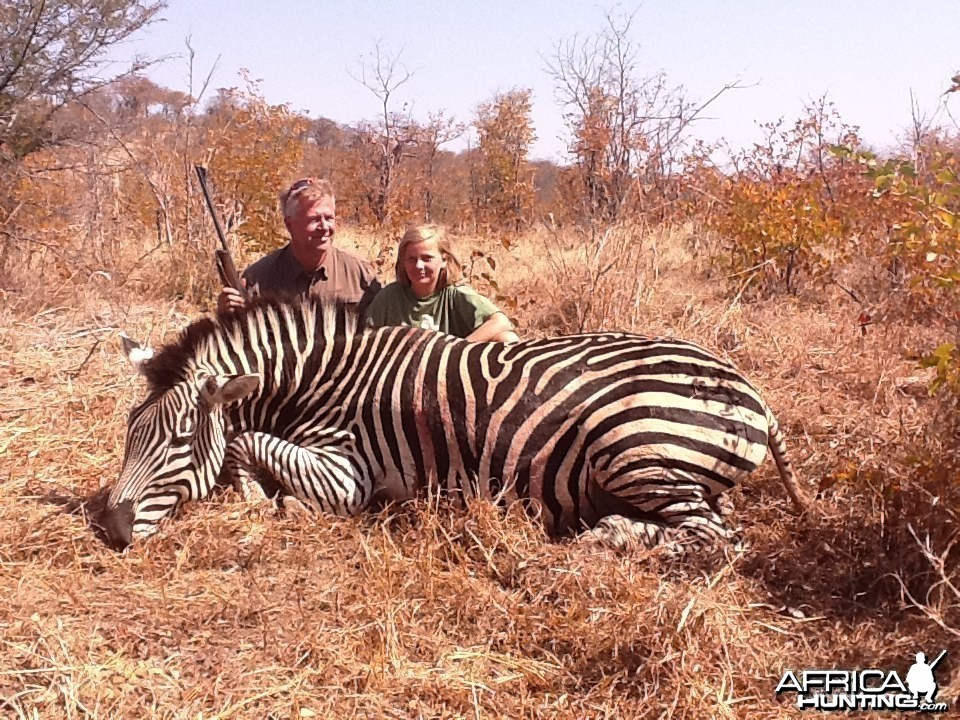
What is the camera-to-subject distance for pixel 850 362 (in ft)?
16.8

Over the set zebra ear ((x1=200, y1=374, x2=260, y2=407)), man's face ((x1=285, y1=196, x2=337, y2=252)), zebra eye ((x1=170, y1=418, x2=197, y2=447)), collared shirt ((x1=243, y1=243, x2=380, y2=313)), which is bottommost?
zebra eye ((x1=170, y1=418, x2=197, y2=447))

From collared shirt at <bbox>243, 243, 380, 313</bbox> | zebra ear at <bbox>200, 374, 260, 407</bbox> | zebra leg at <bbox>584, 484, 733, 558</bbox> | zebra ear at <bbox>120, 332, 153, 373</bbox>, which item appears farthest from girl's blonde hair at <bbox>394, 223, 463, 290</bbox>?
zebra leg at <bbox>584, 484, 733, 558</bbox>

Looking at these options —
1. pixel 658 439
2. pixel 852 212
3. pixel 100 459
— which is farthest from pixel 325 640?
pixel 852 212

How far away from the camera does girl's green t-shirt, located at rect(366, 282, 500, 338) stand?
13.8 ft

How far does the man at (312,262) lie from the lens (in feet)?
14.9

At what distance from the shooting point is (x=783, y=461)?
10.5 ft

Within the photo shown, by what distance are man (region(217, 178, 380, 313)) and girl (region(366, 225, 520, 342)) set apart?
328mm

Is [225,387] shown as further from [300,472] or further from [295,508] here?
[295,508]

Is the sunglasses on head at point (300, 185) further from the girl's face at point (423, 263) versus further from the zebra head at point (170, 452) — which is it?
the zebra head at point (170, 452)

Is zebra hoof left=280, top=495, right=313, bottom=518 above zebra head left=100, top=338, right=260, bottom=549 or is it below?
below

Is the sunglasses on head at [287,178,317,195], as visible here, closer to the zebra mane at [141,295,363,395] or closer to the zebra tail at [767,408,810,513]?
the zebra mane at [141,295,363,395]

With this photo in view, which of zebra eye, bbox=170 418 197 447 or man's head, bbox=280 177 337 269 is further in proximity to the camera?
man's head, bbox=280 177 337 269

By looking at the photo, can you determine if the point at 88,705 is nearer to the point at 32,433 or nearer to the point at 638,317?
the point at 32,433

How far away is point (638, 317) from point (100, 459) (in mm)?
3520
